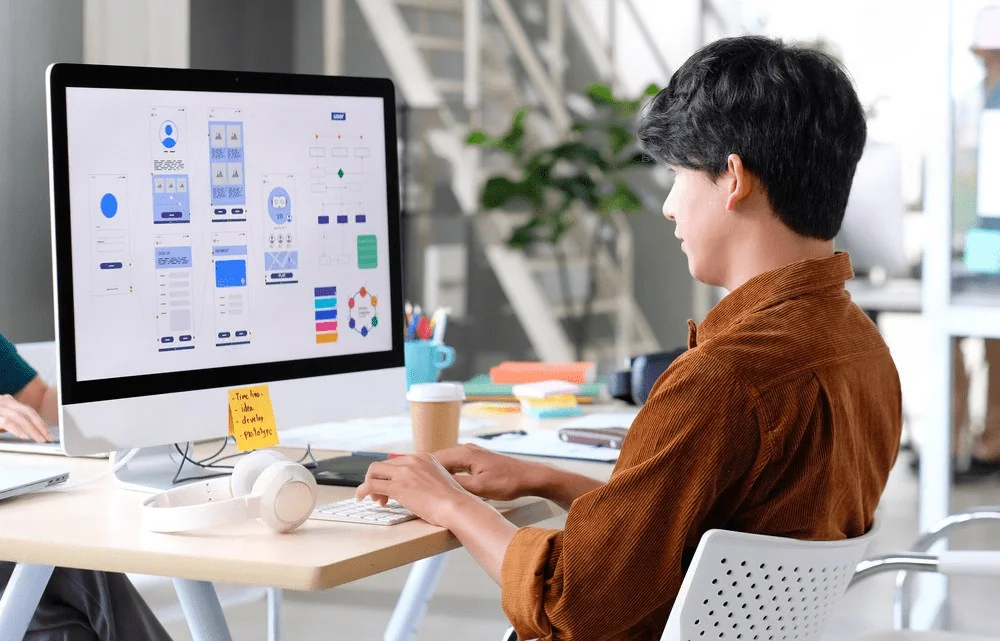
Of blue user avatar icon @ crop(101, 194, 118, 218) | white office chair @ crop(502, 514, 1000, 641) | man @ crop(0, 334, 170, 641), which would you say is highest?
blue user avatar icon @ crop(101, 194, 118, 218)

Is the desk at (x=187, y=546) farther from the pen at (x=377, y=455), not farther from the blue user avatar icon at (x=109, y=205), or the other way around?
the blue user avatar icon at (x=109, y=205)

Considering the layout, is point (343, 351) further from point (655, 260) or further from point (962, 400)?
point (655, 260)

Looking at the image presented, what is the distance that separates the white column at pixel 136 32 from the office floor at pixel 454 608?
1.97 metres

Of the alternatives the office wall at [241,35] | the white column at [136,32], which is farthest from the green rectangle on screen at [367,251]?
the office wall at [241,35]

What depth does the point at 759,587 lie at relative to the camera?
1.11 m

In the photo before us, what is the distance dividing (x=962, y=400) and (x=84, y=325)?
9.19ft

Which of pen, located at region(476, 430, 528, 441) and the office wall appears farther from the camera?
the office wall

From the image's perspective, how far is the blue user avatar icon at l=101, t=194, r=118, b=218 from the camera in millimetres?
1368

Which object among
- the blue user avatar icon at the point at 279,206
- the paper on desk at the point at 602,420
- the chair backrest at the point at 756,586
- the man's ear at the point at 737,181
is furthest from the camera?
the paper on desk at the point at 602,420

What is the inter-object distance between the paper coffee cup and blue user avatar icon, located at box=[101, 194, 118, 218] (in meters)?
0.48

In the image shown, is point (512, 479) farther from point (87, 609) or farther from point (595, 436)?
point (87, 609)

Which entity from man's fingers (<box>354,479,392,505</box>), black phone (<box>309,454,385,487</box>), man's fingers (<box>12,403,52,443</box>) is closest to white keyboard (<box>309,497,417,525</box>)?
man's fingers (<box>354,479,392,505</box>)

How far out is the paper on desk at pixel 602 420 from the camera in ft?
6.50

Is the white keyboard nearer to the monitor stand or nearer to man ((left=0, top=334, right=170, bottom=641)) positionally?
the monitor stand
